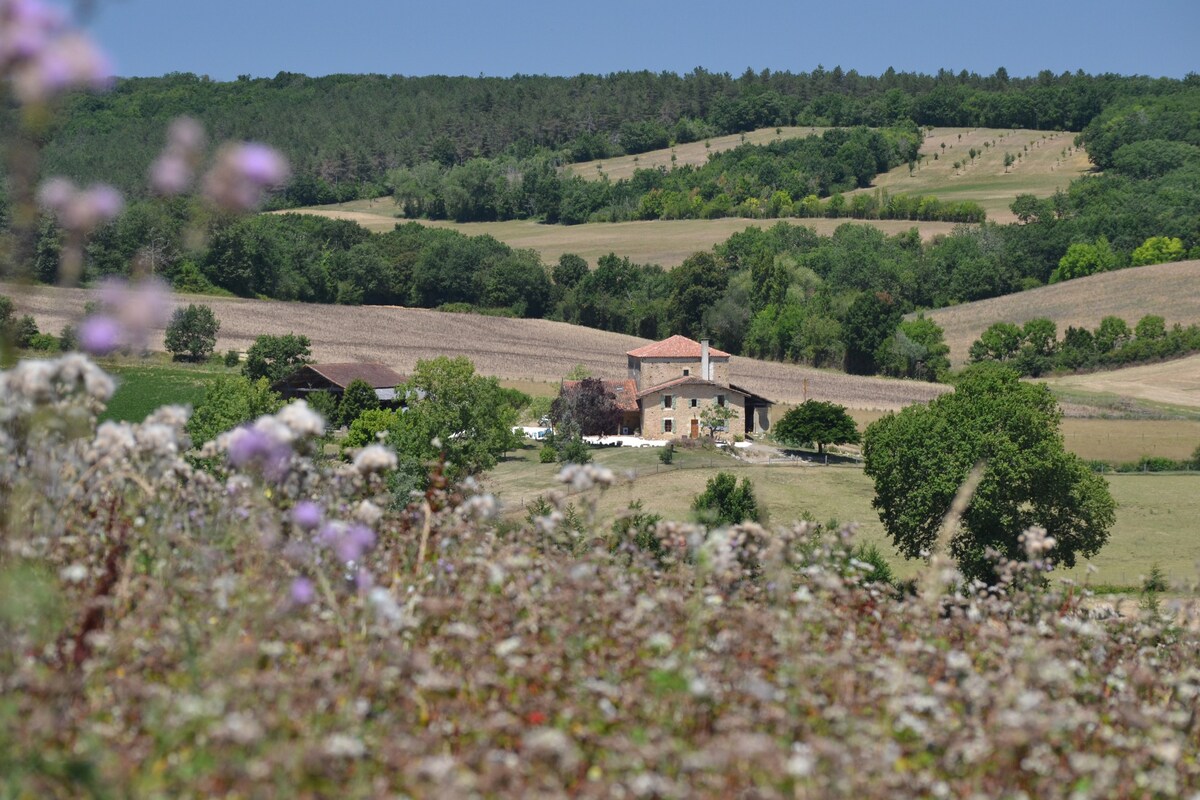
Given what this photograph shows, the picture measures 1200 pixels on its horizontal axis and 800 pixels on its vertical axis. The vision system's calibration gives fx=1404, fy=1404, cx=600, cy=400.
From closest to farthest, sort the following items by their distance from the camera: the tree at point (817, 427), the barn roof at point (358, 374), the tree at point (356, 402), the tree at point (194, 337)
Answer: the tree at point (817, 427) < the tree at point (356, 402) < the barn roof at point (358, 374) < the tree at point (194, 337)

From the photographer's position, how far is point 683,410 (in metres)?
83.4

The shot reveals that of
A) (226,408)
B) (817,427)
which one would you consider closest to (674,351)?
(817,427)

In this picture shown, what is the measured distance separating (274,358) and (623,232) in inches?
3489

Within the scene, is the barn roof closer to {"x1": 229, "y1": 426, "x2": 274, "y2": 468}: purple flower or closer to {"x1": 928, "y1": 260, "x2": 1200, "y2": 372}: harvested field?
{"x1": 928, "y1": 260, "x2": 1200, "y2": 372}: harvested field

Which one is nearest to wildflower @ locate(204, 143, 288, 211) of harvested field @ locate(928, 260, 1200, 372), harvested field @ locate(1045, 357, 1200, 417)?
harvested field @ locate(1045, 357, 1200, 417)

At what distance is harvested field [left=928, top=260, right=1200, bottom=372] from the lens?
123 m

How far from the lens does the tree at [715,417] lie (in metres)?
80.9

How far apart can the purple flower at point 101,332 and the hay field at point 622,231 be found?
14339 centimetres

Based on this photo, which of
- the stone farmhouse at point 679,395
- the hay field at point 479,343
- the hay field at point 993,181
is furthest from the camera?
the hay field at point 993,181

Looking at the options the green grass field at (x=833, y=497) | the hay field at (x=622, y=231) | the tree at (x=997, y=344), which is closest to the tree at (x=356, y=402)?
the green grass field at (x=833, y=497)

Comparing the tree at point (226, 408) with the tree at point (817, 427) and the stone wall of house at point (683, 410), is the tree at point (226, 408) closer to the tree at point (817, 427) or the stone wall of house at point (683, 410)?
the stone wall of house at point (683, 410)

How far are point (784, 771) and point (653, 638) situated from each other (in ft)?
5.52

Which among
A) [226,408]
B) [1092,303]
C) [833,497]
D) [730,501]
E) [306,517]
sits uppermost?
[1092,303]

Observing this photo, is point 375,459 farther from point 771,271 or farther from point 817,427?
point 771,271
